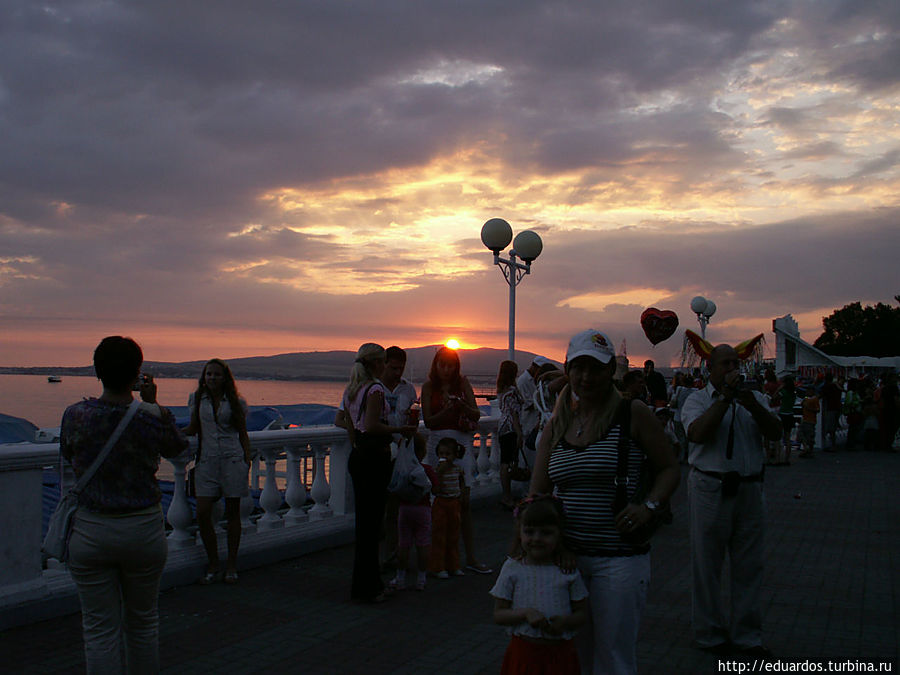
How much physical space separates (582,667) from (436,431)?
13.4 ft

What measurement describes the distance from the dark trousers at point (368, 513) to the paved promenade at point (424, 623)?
0.18m

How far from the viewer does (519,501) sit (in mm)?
3717

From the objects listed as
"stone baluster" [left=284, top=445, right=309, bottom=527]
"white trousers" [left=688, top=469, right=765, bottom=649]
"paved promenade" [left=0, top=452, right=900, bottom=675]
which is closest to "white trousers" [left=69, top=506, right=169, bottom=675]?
"paved promenade" [left=0, top=452, right=900, bottom=675]

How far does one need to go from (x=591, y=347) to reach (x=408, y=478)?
11.7 feet

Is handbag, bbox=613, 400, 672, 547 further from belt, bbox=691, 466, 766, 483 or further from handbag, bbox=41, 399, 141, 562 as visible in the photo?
handbag, bbox=41, 399, 141, 562

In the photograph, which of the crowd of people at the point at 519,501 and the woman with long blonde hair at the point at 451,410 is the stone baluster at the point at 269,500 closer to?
the crowd of people at the point at 519,501

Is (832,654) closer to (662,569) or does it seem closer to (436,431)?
(662,569)

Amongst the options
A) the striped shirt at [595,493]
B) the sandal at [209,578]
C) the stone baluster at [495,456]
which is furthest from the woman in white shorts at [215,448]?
the stone baluster at [495,456]

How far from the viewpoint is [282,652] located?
509 centimetres

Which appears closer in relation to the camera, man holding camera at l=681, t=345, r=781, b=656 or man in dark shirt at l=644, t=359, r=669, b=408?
man holding camera at l=681, t=345, r=781, b=656

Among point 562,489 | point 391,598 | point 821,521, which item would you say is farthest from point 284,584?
point 821,521

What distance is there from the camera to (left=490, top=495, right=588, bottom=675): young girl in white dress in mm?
3234

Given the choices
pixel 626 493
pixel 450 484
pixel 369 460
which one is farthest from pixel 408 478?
pixel 626 493

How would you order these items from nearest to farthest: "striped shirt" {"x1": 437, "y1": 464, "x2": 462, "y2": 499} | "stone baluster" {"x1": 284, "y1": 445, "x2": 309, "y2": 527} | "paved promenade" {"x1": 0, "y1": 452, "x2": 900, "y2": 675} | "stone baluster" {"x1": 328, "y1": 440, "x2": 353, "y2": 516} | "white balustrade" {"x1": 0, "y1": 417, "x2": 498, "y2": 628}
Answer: "paved promenade" {"x1": 0, "y1": 452, "x2": 900, "y2": 675} → "white balustrade" {"x1": 0, "y1": 417, "x2": 498, "y2": 628} → "striped shirt" {"x1": 437, "y1": 464, "x2": 462, "y2": 499} → "stone baluster" {"x1": 284, "y1": 445, "x2": 309, "y2": 527} → "stone baluster" {"x1": 328, "y1": 440, "x2": 353, "y2": 516}
